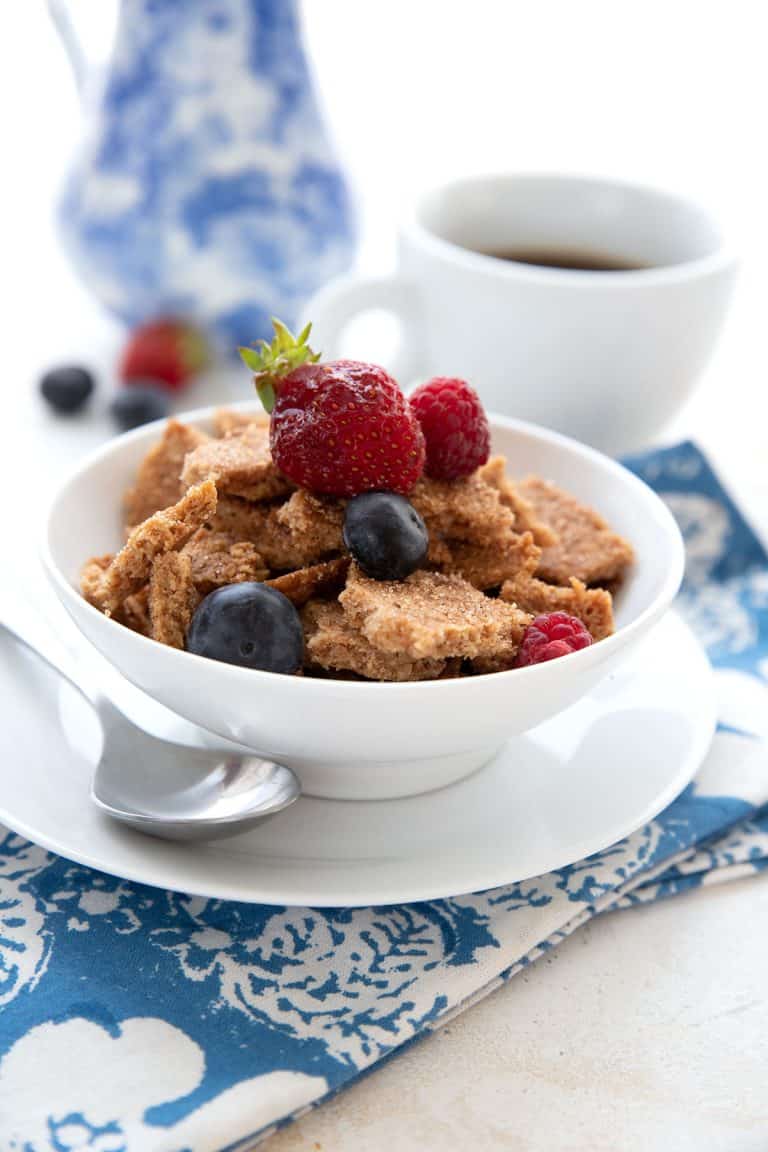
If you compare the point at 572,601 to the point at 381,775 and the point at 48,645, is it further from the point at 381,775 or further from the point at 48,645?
the point at 48,645

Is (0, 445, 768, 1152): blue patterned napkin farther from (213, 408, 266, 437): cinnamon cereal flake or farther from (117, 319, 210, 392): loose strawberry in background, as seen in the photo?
(117, 319, 210, 392): loose strawberry in background

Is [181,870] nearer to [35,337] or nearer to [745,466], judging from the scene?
[745,466]

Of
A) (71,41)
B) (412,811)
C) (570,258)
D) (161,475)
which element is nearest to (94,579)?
(161,475)

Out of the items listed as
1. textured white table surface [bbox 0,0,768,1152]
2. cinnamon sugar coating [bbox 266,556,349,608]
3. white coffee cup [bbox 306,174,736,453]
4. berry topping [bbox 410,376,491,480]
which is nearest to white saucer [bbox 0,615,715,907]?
textured white table surface [bbox 0,0,768,1152]

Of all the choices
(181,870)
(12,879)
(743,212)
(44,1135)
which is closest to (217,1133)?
(44,1135)

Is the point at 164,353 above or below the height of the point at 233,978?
above

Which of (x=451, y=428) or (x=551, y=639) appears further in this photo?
(x=451, y=428)
